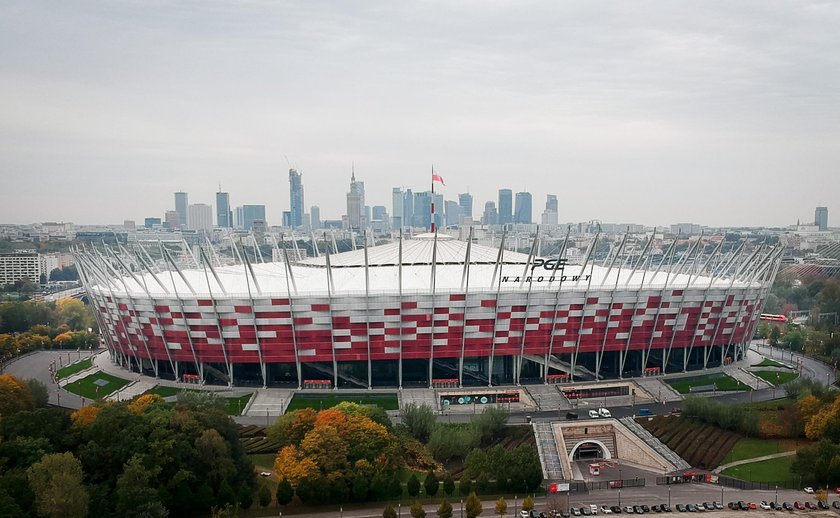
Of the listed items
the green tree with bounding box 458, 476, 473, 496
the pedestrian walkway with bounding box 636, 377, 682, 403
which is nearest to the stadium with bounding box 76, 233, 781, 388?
the pedestrian walkway with bounding box 636, 377, 682, 403

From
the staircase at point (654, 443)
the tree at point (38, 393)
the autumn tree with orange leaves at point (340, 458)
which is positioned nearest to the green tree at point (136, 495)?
the autumn tree with orange leaves at point (340, 458)

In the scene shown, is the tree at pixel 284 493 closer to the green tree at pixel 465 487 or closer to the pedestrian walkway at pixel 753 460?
the green tree at pixel 465 487

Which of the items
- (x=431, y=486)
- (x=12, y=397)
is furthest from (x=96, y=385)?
(x=431, y=486)

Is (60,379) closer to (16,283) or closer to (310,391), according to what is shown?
(310,391)

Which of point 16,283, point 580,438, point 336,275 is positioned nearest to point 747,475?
point 580,438

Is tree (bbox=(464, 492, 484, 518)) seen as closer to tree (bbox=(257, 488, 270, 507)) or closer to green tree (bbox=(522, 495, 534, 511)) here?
green tree (bbox=(522, 495, 534, 511))

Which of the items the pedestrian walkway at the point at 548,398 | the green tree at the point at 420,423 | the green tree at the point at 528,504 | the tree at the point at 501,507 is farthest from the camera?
the pedestrian walkway at the point at 548,398

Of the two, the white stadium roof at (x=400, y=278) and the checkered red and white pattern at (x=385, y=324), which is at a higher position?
the white stadium roof at (x=400, y=278)
